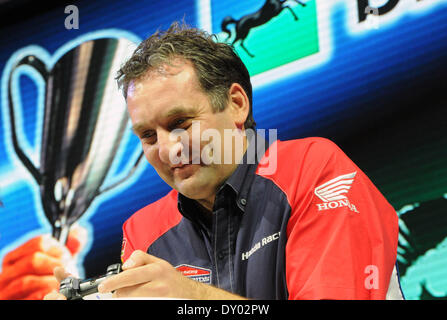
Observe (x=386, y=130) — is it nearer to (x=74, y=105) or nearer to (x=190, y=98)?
(x=190, y=98)

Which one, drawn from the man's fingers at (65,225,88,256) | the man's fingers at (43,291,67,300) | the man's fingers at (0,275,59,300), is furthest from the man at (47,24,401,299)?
the man's fingers at (0,275,59,300)

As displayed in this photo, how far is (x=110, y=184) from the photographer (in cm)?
224

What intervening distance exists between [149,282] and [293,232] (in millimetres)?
375

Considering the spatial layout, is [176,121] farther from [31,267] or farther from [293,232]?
[31,267]

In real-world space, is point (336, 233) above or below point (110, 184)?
below

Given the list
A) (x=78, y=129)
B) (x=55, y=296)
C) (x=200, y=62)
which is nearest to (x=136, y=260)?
(x=55, y=296)

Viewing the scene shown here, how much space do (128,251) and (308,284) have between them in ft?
2.35

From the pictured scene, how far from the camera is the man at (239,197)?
1047 millimetres

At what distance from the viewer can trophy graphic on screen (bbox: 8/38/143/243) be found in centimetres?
228

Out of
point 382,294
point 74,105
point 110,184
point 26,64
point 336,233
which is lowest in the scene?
point 382,294

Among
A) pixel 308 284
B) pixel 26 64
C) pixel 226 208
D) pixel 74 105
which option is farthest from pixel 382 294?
pixel 26 64

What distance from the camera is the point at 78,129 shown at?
2.35 metres

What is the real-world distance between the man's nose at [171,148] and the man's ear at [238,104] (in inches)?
8.3
